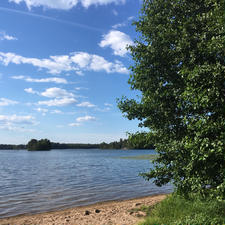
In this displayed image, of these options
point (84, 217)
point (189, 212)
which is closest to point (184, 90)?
point (189, 212)

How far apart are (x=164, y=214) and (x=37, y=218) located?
935cm

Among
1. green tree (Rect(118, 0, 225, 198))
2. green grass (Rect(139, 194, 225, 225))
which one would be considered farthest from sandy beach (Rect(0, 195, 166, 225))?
green tree (Rect(118, 0, 225, 198))

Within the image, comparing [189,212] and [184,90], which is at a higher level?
[184,90]

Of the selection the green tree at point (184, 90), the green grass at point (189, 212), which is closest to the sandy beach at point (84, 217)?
the green grass at point (189, 212)

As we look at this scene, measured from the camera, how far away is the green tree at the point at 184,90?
7.29 m

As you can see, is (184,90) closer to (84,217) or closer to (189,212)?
(189,212)

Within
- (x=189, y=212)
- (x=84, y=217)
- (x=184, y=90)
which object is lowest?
(x=84, y=217)

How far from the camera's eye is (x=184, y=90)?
909 centimetres

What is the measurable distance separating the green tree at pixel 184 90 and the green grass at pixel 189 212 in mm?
1552

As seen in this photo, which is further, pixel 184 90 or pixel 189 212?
pixel 189 212

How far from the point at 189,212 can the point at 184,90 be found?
644 centimetres

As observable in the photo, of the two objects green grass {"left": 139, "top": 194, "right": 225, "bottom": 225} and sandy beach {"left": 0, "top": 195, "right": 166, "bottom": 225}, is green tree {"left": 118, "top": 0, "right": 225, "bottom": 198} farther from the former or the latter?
sandy beach {"left": 0, "top": 195, "right": 166, "bottom": 225}

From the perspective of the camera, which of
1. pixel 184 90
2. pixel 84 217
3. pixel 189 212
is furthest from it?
pixel 84 217

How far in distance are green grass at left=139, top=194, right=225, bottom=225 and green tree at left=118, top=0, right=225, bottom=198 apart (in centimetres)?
155
